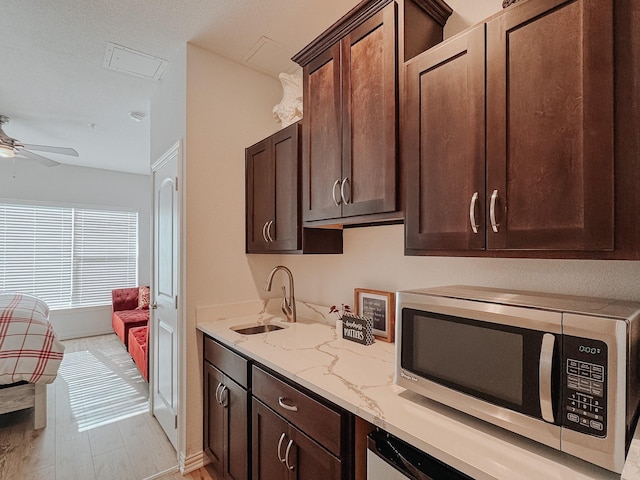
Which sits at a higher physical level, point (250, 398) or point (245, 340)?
point (245, 340)

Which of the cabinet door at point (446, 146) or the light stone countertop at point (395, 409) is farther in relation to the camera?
the cabinet door at point (446, 146)

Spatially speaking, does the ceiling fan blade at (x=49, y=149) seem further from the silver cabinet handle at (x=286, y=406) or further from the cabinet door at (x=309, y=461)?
the cabinet door at (x=309, y=461)

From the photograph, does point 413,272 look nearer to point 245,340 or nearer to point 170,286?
point 245,340

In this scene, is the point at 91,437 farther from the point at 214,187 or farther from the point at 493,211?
the point at 493,211

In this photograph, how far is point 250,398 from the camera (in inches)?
62.1

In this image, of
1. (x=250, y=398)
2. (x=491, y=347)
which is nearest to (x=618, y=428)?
(x=491, y=347)

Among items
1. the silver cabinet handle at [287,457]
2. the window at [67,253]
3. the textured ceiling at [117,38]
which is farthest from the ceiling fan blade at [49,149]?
the silver cabinet handle at [287,457]

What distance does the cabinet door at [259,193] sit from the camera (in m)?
2.06

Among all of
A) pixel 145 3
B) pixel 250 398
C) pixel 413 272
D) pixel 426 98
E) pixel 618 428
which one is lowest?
pixel 250 398

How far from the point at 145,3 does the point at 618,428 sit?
2.43m

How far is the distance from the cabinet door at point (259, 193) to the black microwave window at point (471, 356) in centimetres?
129

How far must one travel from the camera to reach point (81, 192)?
503cm

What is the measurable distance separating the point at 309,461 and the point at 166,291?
1612 millimetres

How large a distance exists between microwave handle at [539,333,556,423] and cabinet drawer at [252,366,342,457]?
0.58 meters
